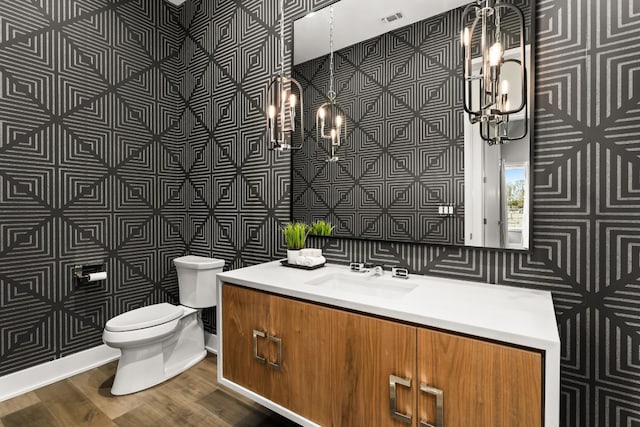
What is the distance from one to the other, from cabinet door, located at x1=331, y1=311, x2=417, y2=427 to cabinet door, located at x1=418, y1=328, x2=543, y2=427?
5cm

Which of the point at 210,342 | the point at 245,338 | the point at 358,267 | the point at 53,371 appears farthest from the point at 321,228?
the point at 53,371

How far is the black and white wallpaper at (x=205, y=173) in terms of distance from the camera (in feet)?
4.05

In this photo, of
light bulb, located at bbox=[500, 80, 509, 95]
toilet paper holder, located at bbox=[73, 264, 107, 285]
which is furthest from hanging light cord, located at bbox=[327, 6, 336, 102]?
toilet paper holder, located at bbox=[73, 264, 107, 285]

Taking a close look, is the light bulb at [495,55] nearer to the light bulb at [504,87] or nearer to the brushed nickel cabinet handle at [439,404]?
the light bulb at [504,87]

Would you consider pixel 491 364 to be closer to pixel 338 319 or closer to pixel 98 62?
pixel 338 319

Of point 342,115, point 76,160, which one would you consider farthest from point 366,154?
point 76,160

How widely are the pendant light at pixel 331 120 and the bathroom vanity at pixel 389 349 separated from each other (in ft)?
2.59

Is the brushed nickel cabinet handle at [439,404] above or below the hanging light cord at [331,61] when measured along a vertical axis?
below

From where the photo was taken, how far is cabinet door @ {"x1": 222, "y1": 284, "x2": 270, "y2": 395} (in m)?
1.50

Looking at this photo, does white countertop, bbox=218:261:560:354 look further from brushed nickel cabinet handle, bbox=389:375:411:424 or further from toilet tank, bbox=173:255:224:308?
toilet tank, bbox=173:255:224:308

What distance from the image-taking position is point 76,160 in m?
2.35

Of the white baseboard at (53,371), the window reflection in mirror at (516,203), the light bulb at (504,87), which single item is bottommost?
the white baseboard at (53,371)

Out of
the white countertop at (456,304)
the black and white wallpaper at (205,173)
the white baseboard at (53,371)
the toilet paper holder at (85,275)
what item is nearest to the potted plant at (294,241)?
the black and white wallpaper at (205,173)

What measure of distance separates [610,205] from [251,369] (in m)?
1.65
